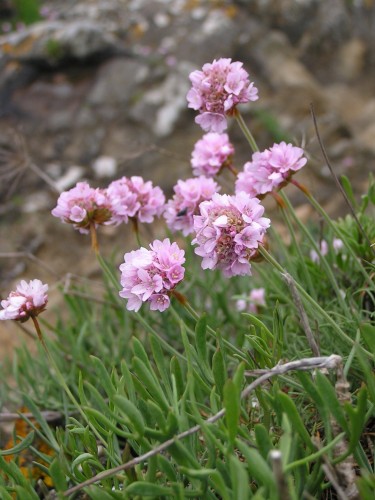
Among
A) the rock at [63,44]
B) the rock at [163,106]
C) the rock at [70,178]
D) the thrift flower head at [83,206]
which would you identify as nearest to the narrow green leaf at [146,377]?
the thrift flower head at [83,206]

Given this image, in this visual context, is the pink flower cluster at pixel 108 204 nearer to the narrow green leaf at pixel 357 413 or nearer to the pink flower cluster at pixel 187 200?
the pink flower cluster at pixel 187 200

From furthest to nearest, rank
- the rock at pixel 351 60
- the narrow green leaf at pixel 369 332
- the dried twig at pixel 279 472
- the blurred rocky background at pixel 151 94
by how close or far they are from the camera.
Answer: the rock at pixel 351 60 → the blurred rocky background at pixel 151 94 → the narrow green leaf at pixel 369 332 → the dried twig at pixel 279 472

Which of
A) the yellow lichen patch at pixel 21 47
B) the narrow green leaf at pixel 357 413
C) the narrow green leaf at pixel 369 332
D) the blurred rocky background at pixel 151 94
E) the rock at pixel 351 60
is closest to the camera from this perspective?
the narrow green leaf at pixel 357 413

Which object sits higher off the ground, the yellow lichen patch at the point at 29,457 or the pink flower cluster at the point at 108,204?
the pink flower cluster at the point at 108,204

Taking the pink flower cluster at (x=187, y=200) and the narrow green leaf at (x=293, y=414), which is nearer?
the narrow green leaf at (x=293, y=414)

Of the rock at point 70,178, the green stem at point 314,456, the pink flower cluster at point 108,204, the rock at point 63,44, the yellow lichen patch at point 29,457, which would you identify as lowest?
the yellow lichen patch at point 29,457

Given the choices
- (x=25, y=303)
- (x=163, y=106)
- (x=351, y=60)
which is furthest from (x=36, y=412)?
(x=351, y=60)

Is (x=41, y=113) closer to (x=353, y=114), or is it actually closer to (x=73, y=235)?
(x=73, y=235)

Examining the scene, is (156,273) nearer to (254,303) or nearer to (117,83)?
(254,303)

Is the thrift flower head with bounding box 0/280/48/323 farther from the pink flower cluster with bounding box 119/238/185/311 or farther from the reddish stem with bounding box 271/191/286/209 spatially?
the reddish stem with bounding box 271/191/286/209
